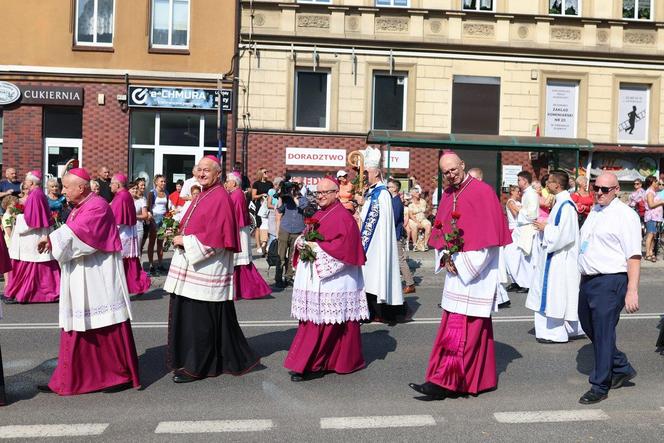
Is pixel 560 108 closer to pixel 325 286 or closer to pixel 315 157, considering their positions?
pixel 315 157

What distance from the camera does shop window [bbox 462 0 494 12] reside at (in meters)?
25.0

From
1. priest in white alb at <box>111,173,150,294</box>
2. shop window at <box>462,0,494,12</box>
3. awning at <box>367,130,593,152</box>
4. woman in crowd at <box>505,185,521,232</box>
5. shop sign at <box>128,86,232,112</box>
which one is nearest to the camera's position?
priest in white alb at <box>111,173,150,294</box>

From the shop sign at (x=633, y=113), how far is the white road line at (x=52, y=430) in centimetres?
2227

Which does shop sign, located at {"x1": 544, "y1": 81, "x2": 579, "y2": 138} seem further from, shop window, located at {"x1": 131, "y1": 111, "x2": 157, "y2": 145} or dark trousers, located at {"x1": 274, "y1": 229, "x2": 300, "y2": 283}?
dark trousers, located at {"x1": 274, "y1": 229, "x2": 300, "y2": 283}

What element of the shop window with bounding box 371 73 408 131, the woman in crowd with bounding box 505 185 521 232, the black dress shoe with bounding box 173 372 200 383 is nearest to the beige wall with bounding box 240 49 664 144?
the shop window with bounding box 371 73 408 131

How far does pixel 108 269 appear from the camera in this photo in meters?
7.29

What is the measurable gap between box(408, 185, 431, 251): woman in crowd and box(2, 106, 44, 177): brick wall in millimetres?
10774

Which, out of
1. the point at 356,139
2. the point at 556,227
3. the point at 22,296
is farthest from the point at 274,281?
the point at 356,139

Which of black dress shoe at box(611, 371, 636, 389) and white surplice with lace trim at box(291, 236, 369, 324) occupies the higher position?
white surplice with lace trim at box(291, 236, 369, 324)

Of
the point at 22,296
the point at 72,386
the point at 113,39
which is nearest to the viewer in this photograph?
the point at 72,386

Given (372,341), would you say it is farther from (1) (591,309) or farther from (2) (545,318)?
(1) (591,309)

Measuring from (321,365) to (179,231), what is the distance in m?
1.83

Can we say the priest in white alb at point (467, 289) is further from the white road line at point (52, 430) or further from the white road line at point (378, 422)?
the white road line at point (52, 430)

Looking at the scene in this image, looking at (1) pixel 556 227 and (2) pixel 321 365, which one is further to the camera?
(1) pixel 556 227
